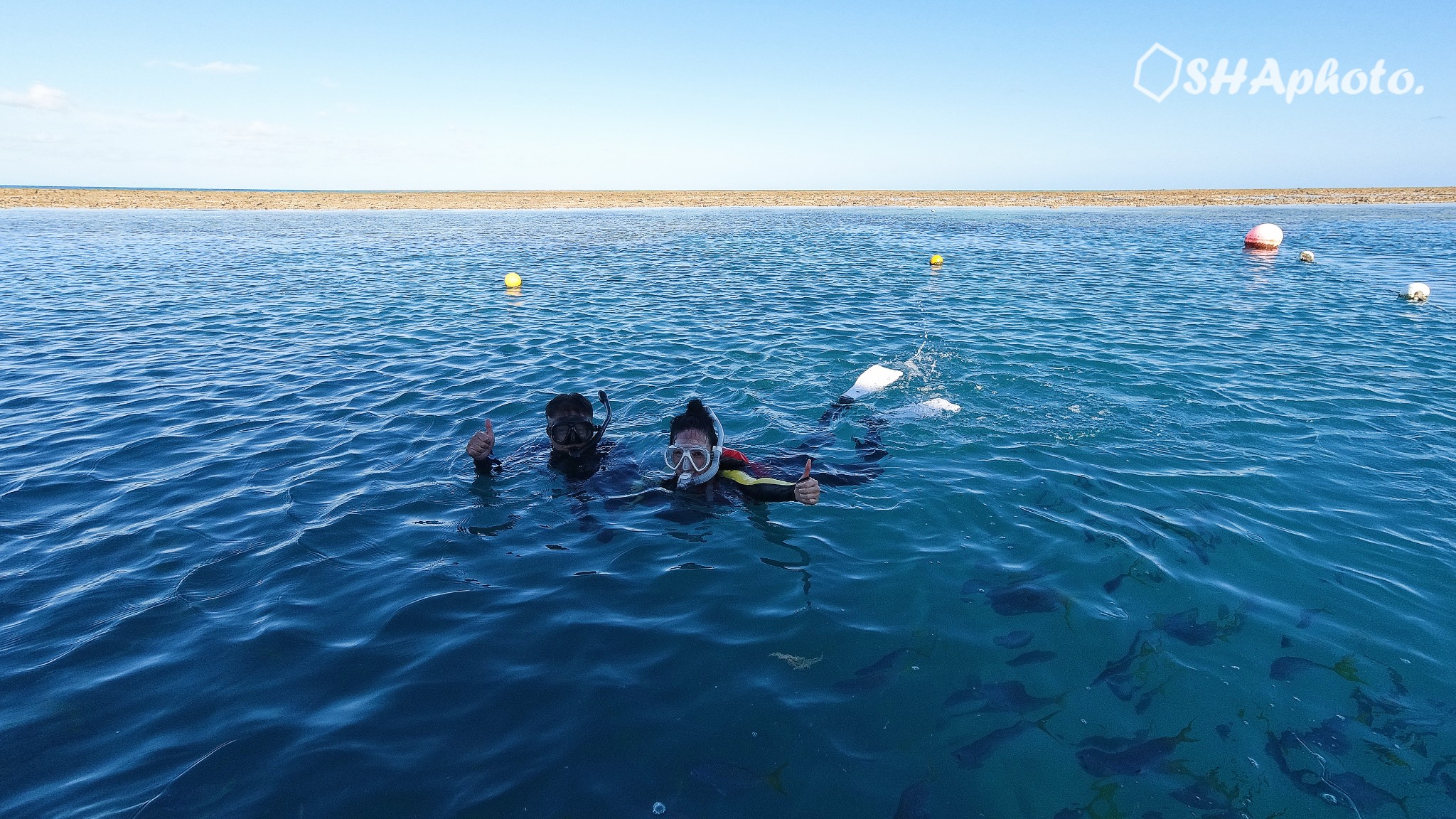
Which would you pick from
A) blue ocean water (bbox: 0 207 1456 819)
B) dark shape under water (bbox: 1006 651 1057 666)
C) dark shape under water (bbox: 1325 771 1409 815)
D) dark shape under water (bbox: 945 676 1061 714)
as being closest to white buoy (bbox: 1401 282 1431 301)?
blue ocean water (bbox: 0 207 1456 819)

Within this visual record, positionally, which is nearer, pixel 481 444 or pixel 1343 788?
pixel 1343 788

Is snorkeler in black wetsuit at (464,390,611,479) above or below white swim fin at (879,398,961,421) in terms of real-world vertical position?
above

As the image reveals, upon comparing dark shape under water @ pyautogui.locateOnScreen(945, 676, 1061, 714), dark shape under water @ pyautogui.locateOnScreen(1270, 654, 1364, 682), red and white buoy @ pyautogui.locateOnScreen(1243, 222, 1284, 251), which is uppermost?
red and white buoy @ pyautogui.locateOnScreen(1243, 222, 1284, 251)

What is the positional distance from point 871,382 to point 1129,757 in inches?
309

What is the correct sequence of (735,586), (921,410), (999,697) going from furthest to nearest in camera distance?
(921,410) < (735,586) < (999,697)

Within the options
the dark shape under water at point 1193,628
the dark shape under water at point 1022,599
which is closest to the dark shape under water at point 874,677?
the dark shape under water at point 1022,599

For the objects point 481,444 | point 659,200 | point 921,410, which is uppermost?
point 659,200

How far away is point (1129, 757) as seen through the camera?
14.5ft

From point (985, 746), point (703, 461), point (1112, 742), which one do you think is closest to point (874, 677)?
point (985, 746)

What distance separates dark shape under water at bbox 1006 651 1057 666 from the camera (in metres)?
5.25

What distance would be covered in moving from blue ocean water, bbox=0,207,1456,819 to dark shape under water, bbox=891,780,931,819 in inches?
0.6

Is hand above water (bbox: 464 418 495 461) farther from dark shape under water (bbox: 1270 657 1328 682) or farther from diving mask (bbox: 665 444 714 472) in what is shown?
dark shape under water (bbox: 1270 657 1328 682)

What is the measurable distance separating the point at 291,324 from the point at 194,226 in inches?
1638

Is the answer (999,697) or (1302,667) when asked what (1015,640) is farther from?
(1302,667)
